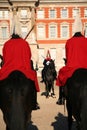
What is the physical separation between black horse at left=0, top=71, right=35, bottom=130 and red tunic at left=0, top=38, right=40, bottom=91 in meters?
0.39

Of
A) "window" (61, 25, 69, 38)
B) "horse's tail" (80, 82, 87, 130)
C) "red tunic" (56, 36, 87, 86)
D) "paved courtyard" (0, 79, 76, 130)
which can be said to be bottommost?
"window" (61, 25, 69, 38)

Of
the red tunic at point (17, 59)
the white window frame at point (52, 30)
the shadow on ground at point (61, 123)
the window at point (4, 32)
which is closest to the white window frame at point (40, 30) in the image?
the white window frame at point (52, 30)

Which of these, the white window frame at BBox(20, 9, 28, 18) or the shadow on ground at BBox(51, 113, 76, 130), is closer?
the shadow on ground at BBox(51, 113, 76, 130)

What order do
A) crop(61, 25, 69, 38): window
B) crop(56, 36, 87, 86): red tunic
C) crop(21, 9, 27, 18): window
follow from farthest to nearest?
crop(61, 25, 69, 38): window < crop(21, 9, 27, 18): window < crop(56, 36, 87, 86): red tunic

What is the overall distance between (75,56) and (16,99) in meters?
1.85

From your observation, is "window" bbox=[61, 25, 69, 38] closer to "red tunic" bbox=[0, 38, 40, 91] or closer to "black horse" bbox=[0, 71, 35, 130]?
"red tunic" bbox=[0, 38, 40, 91]

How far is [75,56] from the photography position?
8180 mm

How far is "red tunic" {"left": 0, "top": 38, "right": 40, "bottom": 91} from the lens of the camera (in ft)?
24.9

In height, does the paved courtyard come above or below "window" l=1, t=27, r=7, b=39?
above

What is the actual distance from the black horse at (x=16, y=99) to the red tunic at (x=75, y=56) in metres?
1.26

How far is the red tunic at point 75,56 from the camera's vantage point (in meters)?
8.10

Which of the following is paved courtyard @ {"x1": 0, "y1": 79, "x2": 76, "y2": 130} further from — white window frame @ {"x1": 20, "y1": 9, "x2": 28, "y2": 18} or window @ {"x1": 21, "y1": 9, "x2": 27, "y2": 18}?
window @ {"x1": 21, "y1": 9, "x2": 27, "y2": 18}

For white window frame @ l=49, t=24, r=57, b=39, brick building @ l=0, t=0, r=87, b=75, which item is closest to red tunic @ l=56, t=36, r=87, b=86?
brick building @ l=0, t=0, r=87, b=75

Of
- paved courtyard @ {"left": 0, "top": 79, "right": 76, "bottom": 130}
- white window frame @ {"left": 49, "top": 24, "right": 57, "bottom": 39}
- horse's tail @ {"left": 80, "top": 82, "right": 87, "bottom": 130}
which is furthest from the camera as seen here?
white window frame @ {"left": 49, "top": 24, "right": 57, "bottom": 39}
